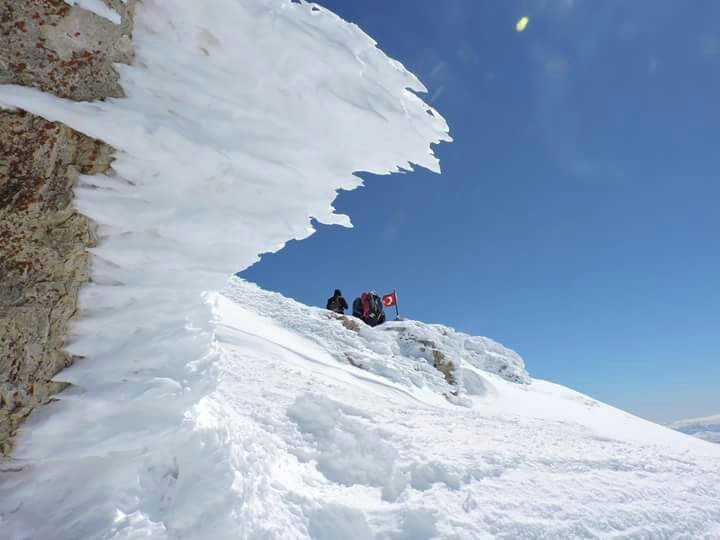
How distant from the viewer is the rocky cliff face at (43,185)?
7.19 ft

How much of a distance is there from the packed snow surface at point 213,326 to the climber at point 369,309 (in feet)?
40.0

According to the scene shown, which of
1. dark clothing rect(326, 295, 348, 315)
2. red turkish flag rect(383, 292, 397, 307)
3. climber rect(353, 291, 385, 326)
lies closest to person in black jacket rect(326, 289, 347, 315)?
dark clothing rect(326, 295, 348, 315)

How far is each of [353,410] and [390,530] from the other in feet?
6.34

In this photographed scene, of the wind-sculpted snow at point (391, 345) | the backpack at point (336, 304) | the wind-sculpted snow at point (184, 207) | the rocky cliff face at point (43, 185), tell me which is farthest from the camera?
the backpack at point (336, 304)

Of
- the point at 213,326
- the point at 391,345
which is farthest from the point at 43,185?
the point at 391,345

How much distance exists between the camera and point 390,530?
2.93 meters

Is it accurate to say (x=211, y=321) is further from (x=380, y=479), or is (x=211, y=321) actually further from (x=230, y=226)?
(x=380, y=479)

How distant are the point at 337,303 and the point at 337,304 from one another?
34 mm

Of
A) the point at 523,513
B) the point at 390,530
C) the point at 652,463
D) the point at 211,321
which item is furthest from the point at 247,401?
the point at 652,463

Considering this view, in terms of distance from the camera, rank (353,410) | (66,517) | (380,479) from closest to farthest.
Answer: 1. (66,517)
2. (380,479)
3. (353,410)

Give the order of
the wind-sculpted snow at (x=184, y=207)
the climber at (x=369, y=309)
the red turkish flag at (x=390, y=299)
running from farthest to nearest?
the red turkish flag at (x=390, y=299) < the climber at (x=369, y=309) < the wind-sculpted snow at (x=184, y=207)

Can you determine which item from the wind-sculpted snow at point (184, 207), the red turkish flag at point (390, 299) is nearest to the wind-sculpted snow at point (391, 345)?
the red turkish flag at point (390, 299)

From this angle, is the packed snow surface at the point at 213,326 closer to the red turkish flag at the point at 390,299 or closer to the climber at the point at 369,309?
the climber at the point at 369,309

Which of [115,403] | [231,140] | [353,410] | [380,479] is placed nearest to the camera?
[115,403]
